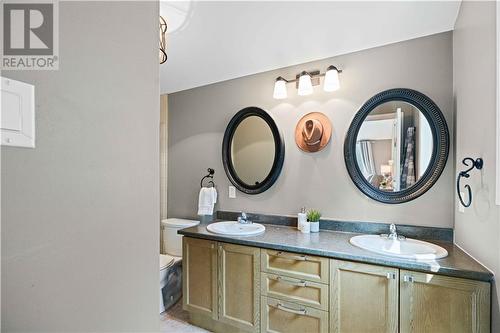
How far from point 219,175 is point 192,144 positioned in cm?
54

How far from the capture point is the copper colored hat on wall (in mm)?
2334

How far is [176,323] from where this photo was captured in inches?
95.0

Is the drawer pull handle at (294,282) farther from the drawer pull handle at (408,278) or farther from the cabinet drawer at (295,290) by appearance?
the drawer pull handle at (408,278)

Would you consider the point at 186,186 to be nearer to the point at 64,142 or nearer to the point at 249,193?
the point at 249,193

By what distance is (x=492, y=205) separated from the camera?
1262 millimetres

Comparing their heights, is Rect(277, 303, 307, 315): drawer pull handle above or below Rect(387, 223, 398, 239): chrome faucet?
below

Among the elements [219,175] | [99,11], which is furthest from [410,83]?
[99,11]

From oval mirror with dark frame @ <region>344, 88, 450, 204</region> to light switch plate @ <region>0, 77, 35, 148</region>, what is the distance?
216 centimetres

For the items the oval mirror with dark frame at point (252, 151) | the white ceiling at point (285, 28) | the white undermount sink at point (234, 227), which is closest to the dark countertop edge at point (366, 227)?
the white undermount sink at point (234, 227)

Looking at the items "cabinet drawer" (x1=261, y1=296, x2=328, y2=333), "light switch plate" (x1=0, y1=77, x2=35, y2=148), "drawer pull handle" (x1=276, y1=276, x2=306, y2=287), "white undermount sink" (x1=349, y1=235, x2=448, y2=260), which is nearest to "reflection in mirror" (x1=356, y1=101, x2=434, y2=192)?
"white undermount sink" (x1=349, y1=235, x2=448, y2=260)

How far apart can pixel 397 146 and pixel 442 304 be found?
3.69ft

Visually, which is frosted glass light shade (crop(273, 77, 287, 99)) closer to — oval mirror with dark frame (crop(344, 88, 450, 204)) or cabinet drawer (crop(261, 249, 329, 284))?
oval mirror with dark frame (crop(344, 88, 450, 204))

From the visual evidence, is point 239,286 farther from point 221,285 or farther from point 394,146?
point 394,146

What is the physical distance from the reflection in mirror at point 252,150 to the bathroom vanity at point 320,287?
57 centimetres
